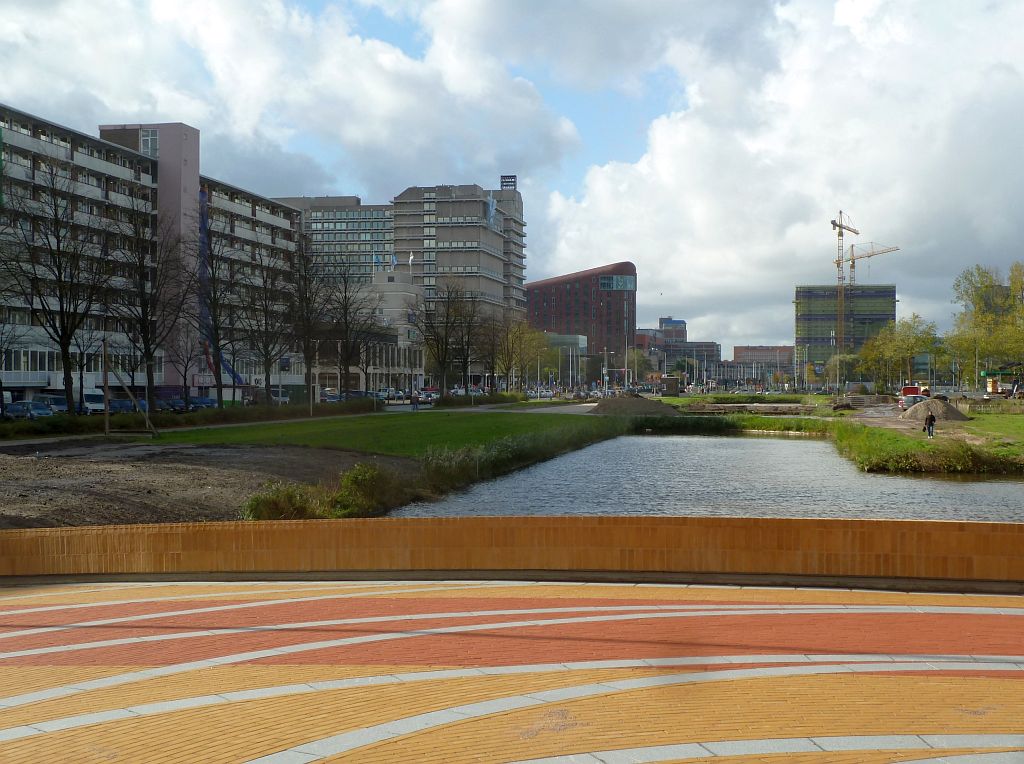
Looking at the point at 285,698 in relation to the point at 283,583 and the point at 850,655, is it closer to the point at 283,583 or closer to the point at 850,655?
the point at 850,655

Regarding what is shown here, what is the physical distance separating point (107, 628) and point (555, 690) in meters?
5.48

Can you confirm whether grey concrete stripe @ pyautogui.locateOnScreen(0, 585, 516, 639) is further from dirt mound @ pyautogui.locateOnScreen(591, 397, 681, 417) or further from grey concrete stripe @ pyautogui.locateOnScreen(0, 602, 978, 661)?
dirt mound @ pyautogui.locateOnScreen(591, 397, 681, 417)

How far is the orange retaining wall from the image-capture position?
500 inches

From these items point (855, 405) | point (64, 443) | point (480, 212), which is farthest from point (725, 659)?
point (480, 212)

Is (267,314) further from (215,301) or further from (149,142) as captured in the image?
(149,142)

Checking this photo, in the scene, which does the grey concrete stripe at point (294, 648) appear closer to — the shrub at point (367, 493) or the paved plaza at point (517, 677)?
the paved plaza at point (517, 677)

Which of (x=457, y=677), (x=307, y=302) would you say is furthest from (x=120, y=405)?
(x=457, y=677)

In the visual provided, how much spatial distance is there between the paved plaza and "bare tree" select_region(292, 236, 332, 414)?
2203 inches

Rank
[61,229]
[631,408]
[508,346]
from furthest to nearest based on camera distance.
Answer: [508,346] → [631,408] → [61,229]

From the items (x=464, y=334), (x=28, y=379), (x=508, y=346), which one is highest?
(x=464, y=334)

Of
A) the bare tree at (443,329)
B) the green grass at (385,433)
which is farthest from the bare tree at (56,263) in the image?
the bare tree at (443,329)

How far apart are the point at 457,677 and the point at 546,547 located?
5288 millimetres

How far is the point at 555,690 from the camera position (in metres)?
7.84

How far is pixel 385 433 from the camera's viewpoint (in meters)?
51.9
